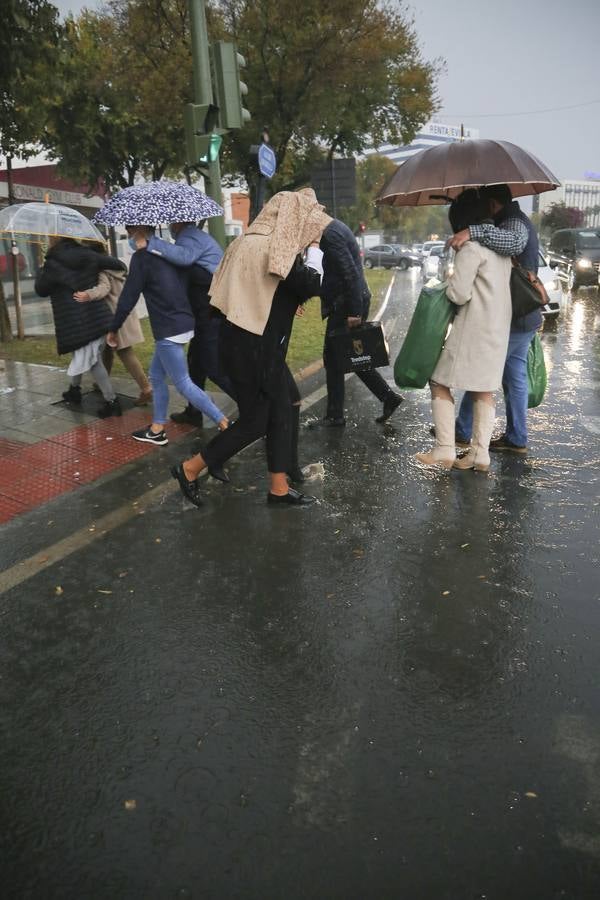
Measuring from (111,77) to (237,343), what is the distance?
19638 millimetres

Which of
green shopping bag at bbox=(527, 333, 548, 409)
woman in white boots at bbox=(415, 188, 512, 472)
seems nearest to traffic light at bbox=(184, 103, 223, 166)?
woman in white boots at bbox=(415, 188, 512, 472)

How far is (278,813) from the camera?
2.13 metres

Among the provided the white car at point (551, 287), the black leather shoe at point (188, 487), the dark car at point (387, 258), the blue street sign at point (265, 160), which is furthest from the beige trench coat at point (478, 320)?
the dark car at point (387, 258)

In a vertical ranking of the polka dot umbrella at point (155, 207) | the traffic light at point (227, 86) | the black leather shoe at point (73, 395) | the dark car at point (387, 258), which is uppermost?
the traffic light at point (227, 86)

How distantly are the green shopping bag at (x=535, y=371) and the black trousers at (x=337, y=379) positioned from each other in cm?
131

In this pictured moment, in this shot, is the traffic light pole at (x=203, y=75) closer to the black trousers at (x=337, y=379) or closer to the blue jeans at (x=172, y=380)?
the black trousers at (x=337, y=379)

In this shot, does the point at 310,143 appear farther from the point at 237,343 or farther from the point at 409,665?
the point at 409,665

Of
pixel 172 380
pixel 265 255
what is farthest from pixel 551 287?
pixel 265 255

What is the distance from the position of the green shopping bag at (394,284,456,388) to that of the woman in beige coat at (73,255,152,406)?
277 cm

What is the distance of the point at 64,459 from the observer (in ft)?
18.0

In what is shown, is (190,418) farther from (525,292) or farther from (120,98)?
(120,98)

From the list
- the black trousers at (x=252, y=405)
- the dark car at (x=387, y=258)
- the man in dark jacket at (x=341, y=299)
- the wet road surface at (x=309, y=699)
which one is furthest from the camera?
the dark car at (x=387, y=258)

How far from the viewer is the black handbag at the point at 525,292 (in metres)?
4.78

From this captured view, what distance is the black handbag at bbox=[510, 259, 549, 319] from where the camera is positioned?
478 centimetres
